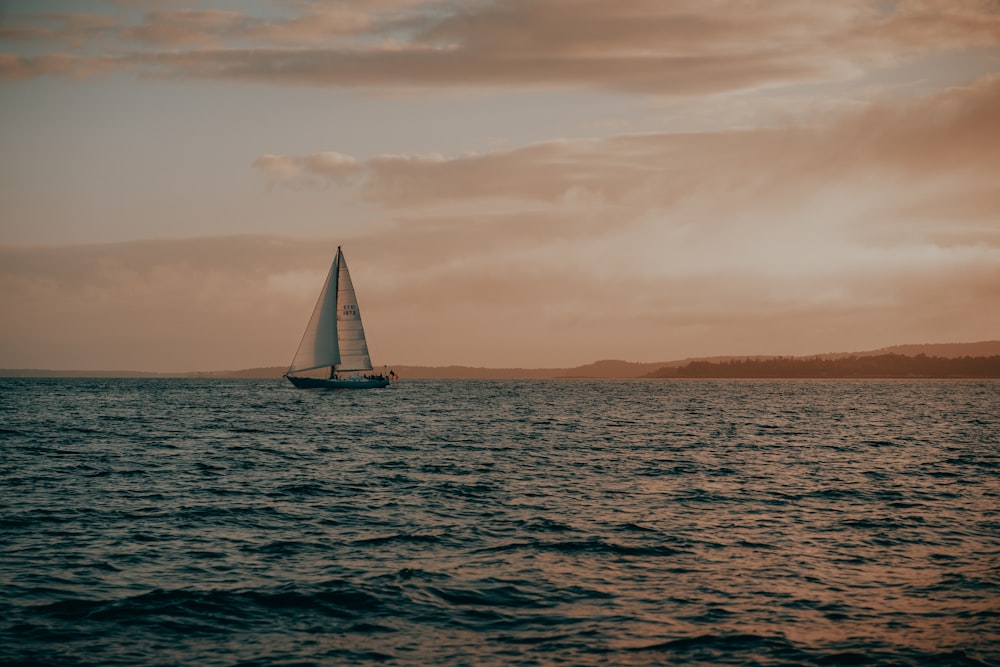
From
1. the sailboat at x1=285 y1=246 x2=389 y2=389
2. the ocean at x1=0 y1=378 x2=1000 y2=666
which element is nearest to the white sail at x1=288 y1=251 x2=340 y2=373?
the sailboat at x1=285 y1=246 x2=389 y2=389

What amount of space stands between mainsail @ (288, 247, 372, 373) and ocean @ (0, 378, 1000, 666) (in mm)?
87469

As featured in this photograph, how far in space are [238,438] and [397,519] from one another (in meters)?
35.2

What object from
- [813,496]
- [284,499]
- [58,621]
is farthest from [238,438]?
[58,621]

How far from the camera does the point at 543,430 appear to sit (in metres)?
69.8

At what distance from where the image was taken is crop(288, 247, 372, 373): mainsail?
132 m

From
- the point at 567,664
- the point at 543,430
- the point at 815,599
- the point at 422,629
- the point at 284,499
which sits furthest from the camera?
the point at 543,430

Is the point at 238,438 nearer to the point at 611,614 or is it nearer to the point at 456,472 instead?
the point at 456,472

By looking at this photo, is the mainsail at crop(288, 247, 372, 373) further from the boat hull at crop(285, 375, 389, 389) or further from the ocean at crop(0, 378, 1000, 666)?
the ocean at crop(0, 378, 1000, 666)

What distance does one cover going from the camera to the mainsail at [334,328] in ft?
433

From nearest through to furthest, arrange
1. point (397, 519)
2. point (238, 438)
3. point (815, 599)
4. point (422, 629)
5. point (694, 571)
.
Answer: point (422, 629) → point (815, 599) → point (694, 571) → point (397, 519) → point (238, 438)

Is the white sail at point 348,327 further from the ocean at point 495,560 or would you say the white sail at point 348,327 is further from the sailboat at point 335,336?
the ocean at point 495,560

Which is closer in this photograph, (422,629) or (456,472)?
(422,629)

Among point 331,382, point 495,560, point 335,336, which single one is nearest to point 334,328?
point 335,336

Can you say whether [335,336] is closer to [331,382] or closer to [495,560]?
[331,382]
